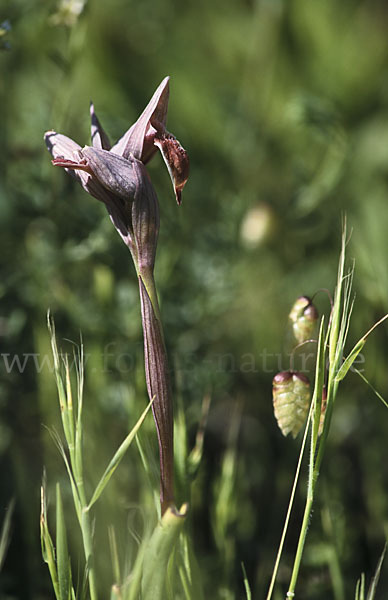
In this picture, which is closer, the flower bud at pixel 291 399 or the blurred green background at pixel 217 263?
the flower bud at pixel 291 399

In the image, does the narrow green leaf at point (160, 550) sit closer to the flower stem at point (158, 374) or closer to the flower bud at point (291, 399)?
the flower stem at point (158, 374)

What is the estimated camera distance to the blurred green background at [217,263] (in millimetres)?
1104

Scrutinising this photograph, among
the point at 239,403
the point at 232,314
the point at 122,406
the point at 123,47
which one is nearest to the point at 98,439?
the point at 122,406

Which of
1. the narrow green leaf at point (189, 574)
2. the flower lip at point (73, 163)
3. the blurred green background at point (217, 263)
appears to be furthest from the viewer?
the blurred green background at point (217, 263)

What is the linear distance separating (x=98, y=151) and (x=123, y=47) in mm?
1661

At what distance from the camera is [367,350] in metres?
1.31

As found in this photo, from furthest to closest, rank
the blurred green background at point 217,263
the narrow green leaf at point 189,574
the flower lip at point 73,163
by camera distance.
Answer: the blurred green background at point 217,263 < the narrow green leaf at point 189,574 < the flower lip at point 73,163

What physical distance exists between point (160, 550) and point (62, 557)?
105mm

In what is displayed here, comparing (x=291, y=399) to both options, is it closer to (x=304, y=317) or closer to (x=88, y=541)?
(x=304, y=317)

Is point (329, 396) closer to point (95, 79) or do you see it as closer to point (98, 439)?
point (98, 439)

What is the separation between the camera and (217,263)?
1.41 m

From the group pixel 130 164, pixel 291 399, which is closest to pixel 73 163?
pixel 130 164

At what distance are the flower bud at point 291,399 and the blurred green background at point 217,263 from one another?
0.22 metres

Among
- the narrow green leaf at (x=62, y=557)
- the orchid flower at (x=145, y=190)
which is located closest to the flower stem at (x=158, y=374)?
the orchid flower at (x=145, y=190)
